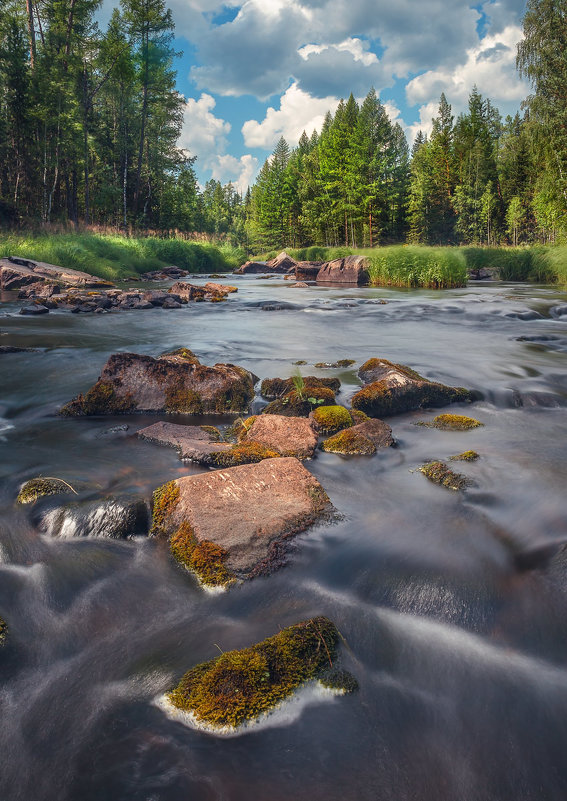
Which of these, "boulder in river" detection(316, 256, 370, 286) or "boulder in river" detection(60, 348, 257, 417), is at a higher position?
"boulder in river" detection(316, 256, 370, 286)

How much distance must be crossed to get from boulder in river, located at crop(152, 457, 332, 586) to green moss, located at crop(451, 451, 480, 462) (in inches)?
62.2

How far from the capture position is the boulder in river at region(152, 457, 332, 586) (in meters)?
2.80

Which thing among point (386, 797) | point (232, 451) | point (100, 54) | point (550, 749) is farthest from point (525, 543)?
point (100, 54)

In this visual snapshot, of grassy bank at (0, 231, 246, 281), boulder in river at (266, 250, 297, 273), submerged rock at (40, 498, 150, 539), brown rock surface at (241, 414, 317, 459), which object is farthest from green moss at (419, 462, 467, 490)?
boulder in river at (266, 250, 297, 273)

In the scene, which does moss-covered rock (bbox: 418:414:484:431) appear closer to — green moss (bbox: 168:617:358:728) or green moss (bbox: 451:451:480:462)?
green moss (bbox: 451:451:480:462)

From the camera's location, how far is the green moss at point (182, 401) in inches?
220

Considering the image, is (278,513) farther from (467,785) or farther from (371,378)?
(371,378)

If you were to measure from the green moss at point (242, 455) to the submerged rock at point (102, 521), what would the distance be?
887mm

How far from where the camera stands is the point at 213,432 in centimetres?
479

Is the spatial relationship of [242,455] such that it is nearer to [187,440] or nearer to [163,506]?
[187,440]

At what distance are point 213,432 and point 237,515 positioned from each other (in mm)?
1875

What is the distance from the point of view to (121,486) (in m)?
3.84

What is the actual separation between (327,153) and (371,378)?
51.3 m

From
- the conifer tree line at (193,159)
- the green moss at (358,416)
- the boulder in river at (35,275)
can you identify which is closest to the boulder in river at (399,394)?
the green moss at (358,416)
